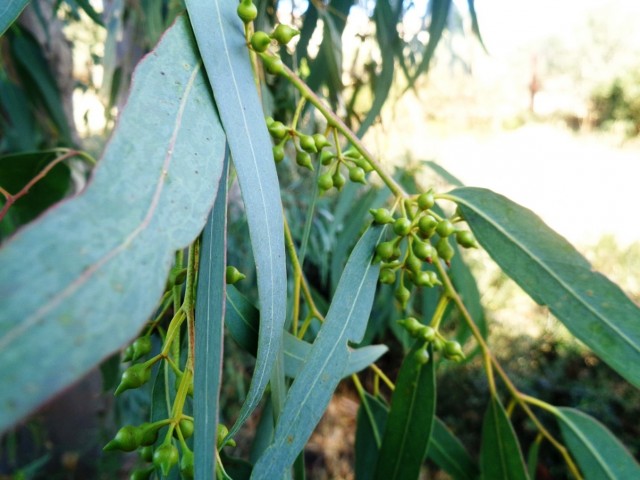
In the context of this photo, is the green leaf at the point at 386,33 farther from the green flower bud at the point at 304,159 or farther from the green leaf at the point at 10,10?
the green leaf at the point at 10,10

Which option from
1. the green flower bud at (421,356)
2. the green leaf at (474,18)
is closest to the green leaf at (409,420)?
the green flower bud at (421,356)

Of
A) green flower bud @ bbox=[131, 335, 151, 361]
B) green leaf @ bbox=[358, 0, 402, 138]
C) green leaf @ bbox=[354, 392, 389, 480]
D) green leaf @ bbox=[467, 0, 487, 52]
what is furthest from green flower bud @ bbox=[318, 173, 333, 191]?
green leaf @ bbox=[467, 0, 487, 52]

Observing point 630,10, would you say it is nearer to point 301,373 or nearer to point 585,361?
point 585,361

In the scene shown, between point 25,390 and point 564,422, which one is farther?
point 564,422

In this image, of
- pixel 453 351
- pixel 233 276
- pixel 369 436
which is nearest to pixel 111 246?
pixel 233 276

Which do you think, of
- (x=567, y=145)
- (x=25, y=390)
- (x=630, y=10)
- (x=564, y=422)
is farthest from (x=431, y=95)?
(x=25, y=390)
